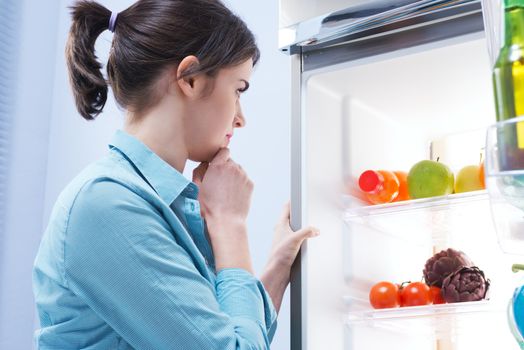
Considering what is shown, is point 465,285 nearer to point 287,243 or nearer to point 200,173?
point 287,243

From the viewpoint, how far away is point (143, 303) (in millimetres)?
918

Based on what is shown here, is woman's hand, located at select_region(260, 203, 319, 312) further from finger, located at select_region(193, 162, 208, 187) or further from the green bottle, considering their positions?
the green bottle

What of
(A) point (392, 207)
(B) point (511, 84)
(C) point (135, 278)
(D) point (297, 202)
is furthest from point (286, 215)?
(B) point (511, 84)

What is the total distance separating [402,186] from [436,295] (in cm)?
22

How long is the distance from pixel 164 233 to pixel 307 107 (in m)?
0.40

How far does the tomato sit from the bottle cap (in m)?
0.18

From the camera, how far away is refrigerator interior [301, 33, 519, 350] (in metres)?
1.19

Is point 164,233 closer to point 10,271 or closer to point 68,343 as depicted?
point 68,343

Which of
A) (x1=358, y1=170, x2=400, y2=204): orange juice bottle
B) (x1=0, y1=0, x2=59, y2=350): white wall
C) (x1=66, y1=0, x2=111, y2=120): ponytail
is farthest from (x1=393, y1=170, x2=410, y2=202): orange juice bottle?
(x1=0, y1=0, x2=59, y2=350): white wall

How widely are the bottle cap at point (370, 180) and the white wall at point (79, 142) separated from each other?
1.67 ft

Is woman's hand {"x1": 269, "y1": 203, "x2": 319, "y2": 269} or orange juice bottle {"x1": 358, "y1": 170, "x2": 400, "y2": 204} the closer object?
woman's hand {"x1": 269, "y1": 203, "x2": 319, "y2": 269}

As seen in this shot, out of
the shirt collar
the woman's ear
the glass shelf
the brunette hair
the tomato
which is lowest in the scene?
the glass shelf

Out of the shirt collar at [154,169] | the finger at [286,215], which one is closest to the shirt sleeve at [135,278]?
the shirt collar at [154,169]

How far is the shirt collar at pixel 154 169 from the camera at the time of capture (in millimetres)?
1087
